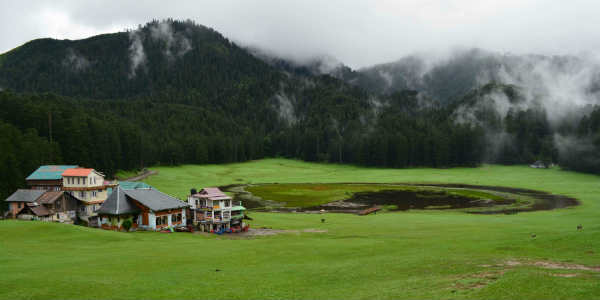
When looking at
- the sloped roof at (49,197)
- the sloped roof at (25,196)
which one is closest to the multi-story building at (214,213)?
the sloped roof at (49,197)

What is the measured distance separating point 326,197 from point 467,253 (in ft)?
183

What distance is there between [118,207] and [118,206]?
144mm

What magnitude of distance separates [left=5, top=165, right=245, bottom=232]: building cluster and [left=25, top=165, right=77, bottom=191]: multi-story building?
0.50ft

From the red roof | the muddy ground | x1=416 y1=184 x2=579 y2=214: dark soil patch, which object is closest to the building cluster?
the red roof

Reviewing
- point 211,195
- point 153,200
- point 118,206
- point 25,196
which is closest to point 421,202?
point 211,195

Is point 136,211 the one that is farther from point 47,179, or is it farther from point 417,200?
point 417,200

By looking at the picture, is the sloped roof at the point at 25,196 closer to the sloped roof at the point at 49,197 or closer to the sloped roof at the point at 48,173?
the sloped roof at the point at 49,197

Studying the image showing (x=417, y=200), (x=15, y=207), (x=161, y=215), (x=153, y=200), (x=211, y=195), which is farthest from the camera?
(x=417, y=200)

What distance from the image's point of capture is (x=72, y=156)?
3246 inches

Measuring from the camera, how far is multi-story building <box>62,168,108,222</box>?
172 feet

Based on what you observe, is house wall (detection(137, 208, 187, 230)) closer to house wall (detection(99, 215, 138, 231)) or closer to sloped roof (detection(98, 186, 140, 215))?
house wall (detection(99, 215, 138, 231))

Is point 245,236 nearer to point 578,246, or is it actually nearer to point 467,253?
point 467,253

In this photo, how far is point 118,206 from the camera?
147ft

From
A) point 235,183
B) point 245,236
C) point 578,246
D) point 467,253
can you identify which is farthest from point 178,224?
point 235,183
